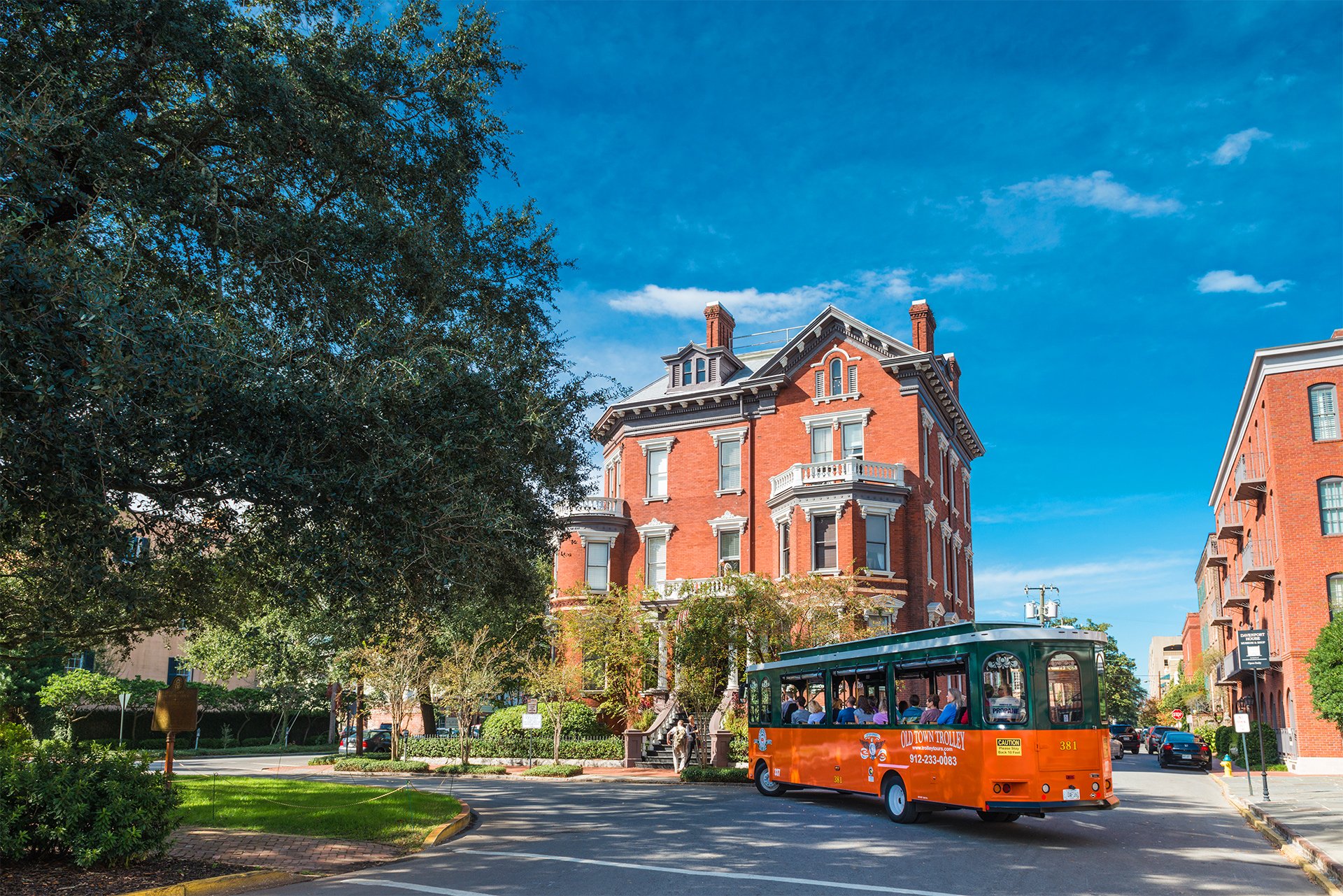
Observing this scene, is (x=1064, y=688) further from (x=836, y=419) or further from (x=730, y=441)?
(x=730, y=441)

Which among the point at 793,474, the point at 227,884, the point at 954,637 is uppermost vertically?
the point at 793,474

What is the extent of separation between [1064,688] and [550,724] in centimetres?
2469

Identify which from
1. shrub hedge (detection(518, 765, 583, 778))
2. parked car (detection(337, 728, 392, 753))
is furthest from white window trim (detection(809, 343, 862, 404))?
parked car (detection(337, 728, 392, 753))

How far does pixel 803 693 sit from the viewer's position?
21406 mm

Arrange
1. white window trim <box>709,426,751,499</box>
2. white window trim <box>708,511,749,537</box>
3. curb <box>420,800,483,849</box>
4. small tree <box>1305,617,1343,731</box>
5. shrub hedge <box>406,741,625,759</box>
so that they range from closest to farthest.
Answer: curb <box>420,800,483,849</box> < small tree <box>1305,617,1343,731</box> < shrub hedge <box>406,741,625,759</box> < white window trim <box>708,511,749,537</box> < white window trim <box>709,426,751,499</box>

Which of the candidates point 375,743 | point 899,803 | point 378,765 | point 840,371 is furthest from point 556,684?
point 899,803

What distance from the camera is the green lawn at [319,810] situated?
15219mm

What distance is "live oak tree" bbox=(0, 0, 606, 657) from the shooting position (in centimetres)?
933

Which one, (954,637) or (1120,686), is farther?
(1120,686)

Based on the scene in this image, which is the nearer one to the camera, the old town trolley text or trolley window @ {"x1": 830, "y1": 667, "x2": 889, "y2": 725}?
the old town trolley text

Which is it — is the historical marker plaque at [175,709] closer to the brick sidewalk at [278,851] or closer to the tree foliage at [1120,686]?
the brick sidewalk at [278,851]

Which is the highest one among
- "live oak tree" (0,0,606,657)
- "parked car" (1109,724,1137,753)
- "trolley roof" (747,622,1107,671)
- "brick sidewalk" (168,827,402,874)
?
"live oak tree" (0,0,606,657)

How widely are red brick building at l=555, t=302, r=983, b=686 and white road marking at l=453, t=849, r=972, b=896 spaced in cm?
2440

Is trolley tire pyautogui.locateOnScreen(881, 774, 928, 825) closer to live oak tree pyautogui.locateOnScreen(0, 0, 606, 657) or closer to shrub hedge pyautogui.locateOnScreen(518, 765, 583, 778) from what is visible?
live oak tree pyautogui.locateOnScreen(0, 0, 606, 657)
